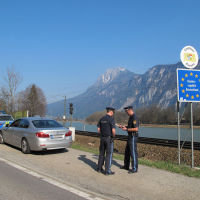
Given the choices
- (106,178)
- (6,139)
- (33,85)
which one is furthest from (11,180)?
(33,85)

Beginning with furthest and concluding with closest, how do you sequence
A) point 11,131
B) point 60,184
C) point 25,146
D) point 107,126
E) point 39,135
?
point 11,131 < point 25,146 < point 39,135 < point 107,126 < point 60,184

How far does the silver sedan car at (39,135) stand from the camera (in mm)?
8586

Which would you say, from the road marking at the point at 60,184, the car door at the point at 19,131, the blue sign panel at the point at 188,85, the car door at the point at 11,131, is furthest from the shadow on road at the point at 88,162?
the car door at the point at 11,131

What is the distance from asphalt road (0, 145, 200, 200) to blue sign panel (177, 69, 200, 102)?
2.47m

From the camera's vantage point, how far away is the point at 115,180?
18.6 feet

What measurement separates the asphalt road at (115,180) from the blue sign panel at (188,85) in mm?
2471

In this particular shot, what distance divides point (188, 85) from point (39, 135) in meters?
5.51

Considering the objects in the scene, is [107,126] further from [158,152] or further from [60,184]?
[158,152]

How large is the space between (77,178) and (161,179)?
2092 millimetres

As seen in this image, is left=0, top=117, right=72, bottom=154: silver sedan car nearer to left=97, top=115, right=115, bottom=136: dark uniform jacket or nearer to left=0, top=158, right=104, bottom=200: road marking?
left=0, top=158, right=104, bottom=200: road marking

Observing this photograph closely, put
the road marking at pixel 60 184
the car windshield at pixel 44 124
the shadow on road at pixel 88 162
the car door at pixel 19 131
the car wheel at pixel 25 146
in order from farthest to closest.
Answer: the car door at pixel 19 131, the car windshield at pixel 44 124, the car wheel at pixel 25 146, the shadow on road at pixel 88 162, the road marking at pixel 60 184

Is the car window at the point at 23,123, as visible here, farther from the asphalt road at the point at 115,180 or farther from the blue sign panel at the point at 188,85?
the blue sign panel at the point at 188,85

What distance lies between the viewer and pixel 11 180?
18.6ft

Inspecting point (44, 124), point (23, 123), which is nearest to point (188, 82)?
point (44, 124)
